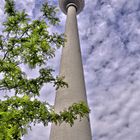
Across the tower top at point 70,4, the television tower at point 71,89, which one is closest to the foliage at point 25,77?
the television tower at point 71,89

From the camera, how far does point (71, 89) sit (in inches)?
837

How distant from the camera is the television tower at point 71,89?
59.6 ft

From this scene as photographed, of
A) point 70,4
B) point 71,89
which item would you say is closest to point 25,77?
point 71,89

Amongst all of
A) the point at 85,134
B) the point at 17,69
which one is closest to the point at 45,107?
the point at 17,69

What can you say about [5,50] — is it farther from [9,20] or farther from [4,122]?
[4,122]

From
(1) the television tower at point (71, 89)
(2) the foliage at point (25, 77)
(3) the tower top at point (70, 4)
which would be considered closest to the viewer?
(2) the foliage at point (25, 77)

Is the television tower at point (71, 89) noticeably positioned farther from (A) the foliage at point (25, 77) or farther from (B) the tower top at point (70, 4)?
(A) the foliage at point (25, 77)

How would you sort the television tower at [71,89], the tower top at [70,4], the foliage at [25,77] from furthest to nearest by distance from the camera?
the tower top at [70,4], the television tower at [71,89], the foliage at [25,77]

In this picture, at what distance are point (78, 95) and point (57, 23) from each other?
10019mm

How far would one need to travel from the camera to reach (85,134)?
18.5 meters

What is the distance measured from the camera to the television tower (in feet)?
59.6

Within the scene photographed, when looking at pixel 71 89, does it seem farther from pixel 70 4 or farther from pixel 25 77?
pixel 70 4

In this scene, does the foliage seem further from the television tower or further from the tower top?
the tower top

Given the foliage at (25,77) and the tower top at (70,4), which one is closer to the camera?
the foliage at (25,77)
